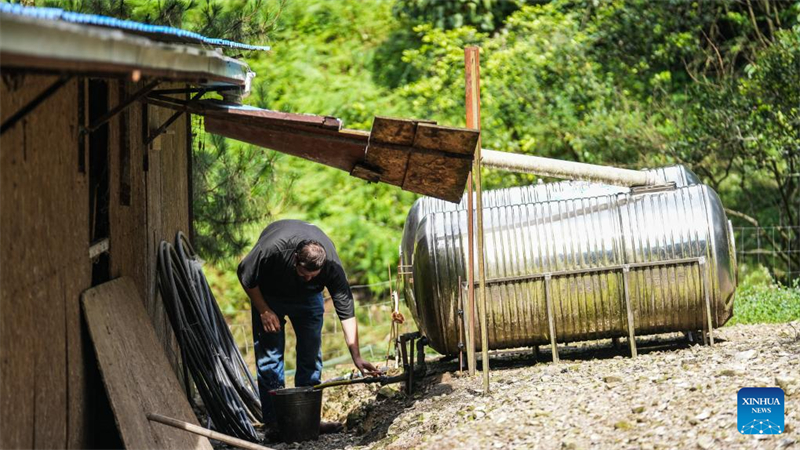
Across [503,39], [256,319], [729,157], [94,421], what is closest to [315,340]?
→ [256,319]

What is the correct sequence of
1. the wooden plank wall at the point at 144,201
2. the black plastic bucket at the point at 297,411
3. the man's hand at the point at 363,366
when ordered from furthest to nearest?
the man's hand at the point at 363,366, the black plastic bucket at the point at 297,411, the wooden plank wall at the point at 144,201

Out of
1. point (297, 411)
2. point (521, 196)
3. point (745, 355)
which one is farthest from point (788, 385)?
point (521, 196)

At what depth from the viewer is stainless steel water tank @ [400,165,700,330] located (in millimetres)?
12961

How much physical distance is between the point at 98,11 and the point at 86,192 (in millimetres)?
4993

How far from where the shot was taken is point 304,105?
22531 millimetres

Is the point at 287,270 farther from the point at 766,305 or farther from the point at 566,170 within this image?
the point at 766,305

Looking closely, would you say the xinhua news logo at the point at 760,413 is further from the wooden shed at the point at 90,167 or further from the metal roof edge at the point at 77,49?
the metal roof edge at the point at 77,49

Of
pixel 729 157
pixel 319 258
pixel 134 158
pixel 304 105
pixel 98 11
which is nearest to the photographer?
pixel 134 158

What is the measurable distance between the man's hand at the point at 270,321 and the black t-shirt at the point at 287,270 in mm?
276

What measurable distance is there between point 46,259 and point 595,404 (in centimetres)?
415

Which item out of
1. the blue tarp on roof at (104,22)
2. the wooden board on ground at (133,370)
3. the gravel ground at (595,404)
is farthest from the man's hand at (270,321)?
the blue tarp on roof at (104,22)

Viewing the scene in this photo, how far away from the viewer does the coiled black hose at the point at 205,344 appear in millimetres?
9953

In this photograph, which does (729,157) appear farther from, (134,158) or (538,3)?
(134,158)

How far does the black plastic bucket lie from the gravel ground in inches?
4.2
